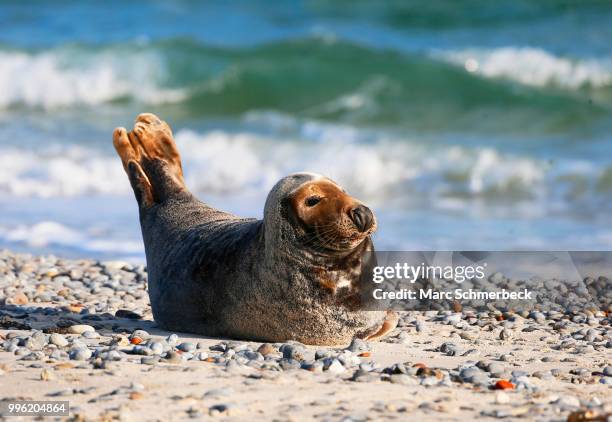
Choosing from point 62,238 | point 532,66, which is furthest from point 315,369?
point 532,66

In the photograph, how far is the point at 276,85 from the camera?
20516 millimetres

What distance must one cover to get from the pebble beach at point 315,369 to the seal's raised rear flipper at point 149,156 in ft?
2.81

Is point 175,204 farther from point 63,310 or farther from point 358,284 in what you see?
point 358,284

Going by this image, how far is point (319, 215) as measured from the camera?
5594 mm

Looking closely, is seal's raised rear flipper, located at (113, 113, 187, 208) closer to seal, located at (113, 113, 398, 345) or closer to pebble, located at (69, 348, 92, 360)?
seal, located at (113, 113, 398, 345)

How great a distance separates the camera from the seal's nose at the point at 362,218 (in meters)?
5.45

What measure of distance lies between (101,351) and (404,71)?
1515cm

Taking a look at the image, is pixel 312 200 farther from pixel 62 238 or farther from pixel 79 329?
pixel 62 238

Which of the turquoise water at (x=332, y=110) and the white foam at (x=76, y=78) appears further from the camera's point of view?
the white foam at (x=76, y=78)

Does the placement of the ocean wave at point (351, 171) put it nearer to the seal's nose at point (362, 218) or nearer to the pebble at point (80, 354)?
the seal's nose at point (362, 218)

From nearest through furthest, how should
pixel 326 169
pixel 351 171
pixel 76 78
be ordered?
pixel 351 171
pixel 326 169
pixel 76 78

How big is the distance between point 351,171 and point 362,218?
8.51 meters

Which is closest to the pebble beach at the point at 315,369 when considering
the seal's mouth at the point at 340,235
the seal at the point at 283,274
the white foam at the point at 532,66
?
the seal at the point at 283,274

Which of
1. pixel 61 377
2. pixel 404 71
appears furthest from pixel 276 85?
pixel 61 377
